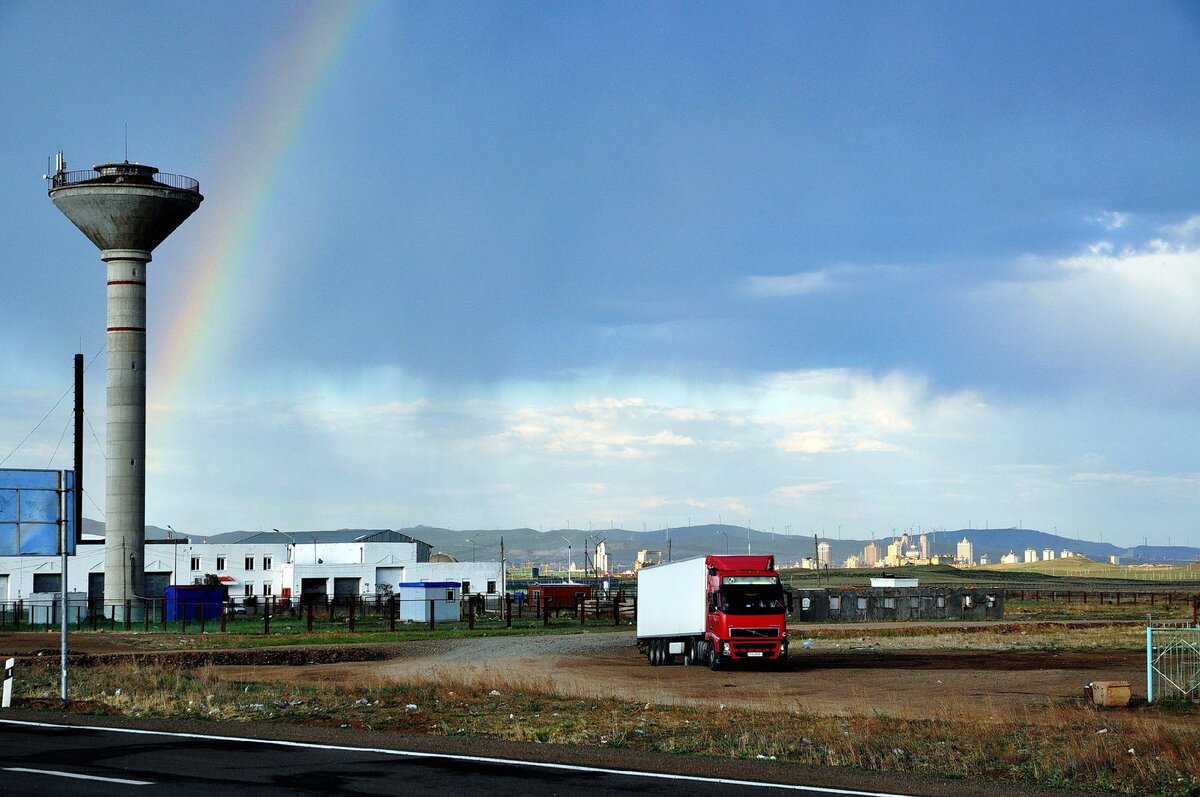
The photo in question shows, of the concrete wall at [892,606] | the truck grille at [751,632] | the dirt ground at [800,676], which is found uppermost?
the truck grille at [751,632]

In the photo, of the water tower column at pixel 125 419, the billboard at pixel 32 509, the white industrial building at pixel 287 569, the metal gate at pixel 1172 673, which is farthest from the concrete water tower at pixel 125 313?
the metal gate at pixel 1172 673

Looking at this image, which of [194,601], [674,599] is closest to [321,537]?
[194,601]

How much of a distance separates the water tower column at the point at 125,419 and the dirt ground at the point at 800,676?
35.6 meters

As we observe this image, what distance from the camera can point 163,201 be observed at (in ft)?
261

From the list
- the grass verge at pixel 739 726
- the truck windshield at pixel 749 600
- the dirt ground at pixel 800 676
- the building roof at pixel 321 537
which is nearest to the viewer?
the grass verge at pixel 739 726

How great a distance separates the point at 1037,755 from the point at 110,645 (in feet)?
144

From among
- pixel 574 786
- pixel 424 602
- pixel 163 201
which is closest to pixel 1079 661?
pixel 574 786

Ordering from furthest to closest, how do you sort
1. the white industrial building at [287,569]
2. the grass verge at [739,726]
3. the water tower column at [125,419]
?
the white industrial building at [287,569]
the water tower column at [125,419]
the grass verge at [739,726]

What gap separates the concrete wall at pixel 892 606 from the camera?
84.0 m

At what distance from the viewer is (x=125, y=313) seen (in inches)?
3135

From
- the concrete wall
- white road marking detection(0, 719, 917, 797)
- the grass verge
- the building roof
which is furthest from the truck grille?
the building roof

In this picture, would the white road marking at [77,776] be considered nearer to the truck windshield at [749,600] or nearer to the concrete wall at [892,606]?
the truck windshield at [749,600]

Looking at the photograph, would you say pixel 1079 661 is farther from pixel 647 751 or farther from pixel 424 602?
pixel 424 602

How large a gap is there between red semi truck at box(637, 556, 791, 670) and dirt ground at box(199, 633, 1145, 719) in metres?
0.74
